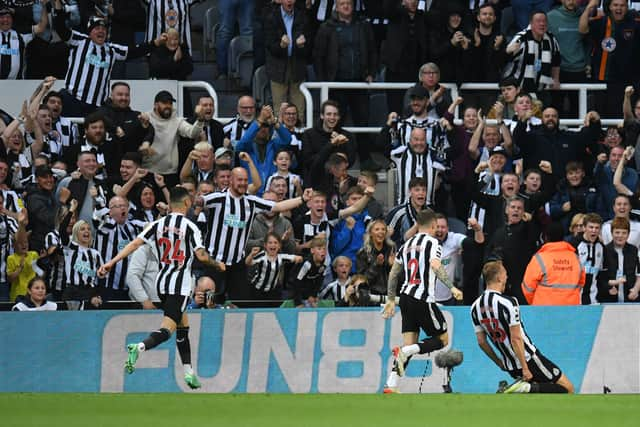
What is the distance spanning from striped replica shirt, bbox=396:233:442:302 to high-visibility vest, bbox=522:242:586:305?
65.9 inches

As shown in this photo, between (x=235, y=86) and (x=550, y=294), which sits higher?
(x=235, y=86)

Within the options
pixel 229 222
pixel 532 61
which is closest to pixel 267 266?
pixel 229 222

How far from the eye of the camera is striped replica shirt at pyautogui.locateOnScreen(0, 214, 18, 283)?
15500 millimetres

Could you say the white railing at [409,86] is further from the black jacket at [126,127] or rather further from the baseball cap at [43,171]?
the baseball cap at [43,171]

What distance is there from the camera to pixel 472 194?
1653 centimetres

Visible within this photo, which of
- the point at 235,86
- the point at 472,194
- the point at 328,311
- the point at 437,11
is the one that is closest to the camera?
the point at 328,311

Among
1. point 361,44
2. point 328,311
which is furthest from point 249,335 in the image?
point 361,44

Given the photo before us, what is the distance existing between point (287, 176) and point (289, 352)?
7.12ft

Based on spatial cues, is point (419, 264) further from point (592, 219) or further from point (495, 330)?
point (592, 219)

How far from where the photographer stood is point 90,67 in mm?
17406

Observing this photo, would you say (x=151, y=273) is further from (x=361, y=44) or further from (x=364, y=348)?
(x=361, y=44)

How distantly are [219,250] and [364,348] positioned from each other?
6.47 ft

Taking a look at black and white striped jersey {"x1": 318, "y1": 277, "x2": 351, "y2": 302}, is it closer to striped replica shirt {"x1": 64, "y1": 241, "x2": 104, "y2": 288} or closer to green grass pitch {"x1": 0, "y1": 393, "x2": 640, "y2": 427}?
striped replica shirt {"x1": 64, "y1": 241, "x2": 104, "y2": 288}

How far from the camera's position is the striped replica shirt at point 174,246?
1378 cm
